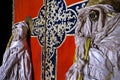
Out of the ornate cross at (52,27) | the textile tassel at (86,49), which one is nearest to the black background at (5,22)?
the ornate cross at (52,27)

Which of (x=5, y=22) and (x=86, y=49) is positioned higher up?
(x=5, y=22)

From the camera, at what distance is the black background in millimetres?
2334

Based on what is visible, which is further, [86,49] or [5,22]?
[5,22]

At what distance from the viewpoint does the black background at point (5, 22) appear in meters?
2.33

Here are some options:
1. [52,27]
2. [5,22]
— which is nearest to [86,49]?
[52,27]

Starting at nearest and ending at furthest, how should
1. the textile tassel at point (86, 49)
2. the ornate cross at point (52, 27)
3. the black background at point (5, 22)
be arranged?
the textile tassel at point (86, 49), the ornate cross at point (52, 27), the black background at point (5, 22)

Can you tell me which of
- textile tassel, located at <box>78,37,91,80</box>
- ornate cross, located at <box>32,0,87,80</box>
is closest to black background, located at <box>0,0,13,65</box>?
ornate cross, located at <box>32,0,87,80</box>

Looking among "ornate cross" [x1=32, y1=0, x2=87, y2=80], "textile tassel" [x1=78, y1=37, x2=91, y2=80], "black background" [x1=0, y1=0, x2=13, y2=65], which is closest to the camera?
"textile tassel" [x1=78, y1=37, x2=91, y2=80]

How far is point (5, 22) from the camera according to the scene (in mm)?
2363

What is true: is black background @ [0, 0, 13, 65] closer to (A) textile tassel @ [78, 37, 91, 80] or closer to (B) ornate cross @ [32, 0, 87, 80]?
(B) ornate cross @ [32, 0, 87, 80]

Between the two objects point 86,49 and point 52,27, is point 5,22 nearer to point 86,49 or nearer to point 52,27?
point 52,27

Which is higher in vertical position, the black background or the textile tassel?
the black background

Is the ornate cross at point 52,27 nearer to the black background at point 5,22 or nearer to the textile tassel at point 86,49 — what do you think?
the textile tassel at point 86,49

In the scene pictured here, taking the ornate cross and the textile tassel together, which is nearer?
the textile tassel
